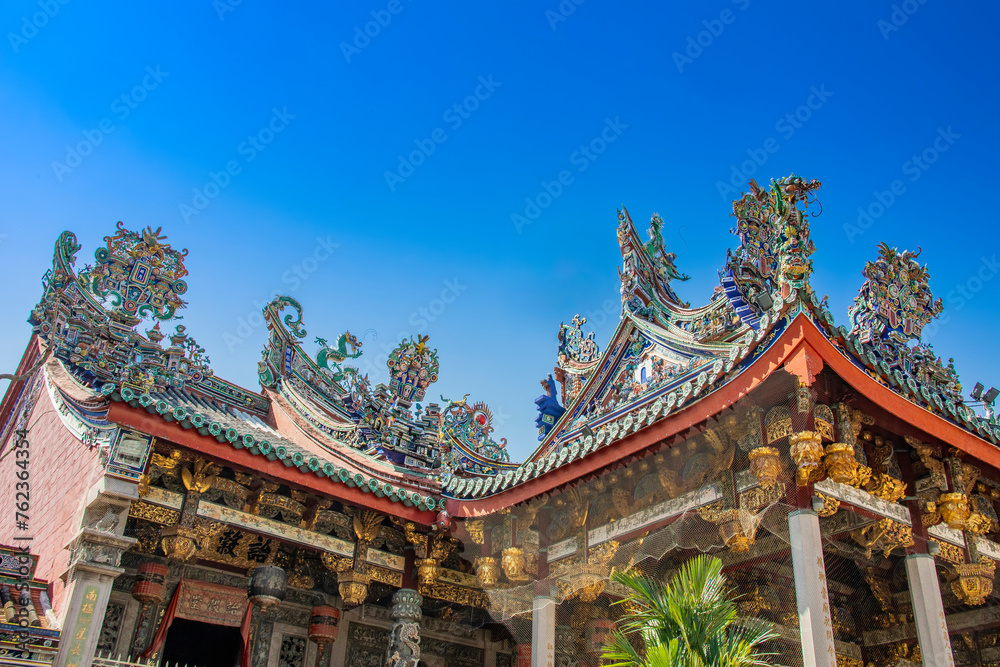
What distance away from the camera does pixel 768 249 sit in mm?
10352

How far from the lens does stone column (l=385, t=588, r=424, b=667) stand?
9.24m

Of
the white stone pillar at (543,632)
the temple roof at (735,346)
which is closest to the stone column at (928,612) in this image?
the temple roof at (735,346)

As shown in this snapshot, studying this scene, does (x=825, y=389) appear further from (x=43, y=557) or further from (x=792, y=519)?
(x=43, y=557)

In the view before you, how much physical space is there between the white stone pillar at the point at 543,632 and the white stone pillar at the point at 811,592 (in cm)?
289

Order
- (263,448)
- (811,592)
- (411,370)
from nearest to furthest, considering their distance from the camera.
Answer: (811,592) < (263,448) < (411,370)

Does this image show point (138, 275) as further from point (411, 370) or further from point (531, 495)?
point (531, 495)

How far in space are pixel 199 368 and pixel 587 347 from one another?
643 cm

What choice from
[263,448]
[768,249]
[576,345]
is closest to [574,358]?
[576,345]

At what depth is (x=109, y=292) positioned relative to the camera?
1001cm

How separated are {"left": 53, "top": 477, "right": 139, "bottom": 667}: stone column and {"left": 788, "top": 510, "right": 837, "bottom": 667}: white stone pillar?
6.08 meters

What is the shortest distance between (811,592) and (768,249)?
511cm

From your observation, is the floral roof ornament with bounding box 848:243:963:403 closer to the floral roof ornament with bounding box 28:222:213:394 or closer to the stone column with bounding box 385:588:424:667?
the stone column with bounding box 385:588:424:667

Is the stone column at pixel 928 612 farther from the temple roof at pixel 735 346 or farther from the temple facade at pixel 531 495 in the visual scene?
the temple roof at pixel 735 346

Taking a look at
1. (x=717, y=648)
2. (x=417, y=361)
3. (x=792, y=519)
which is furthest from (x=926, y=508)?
(x=417, y=361)
